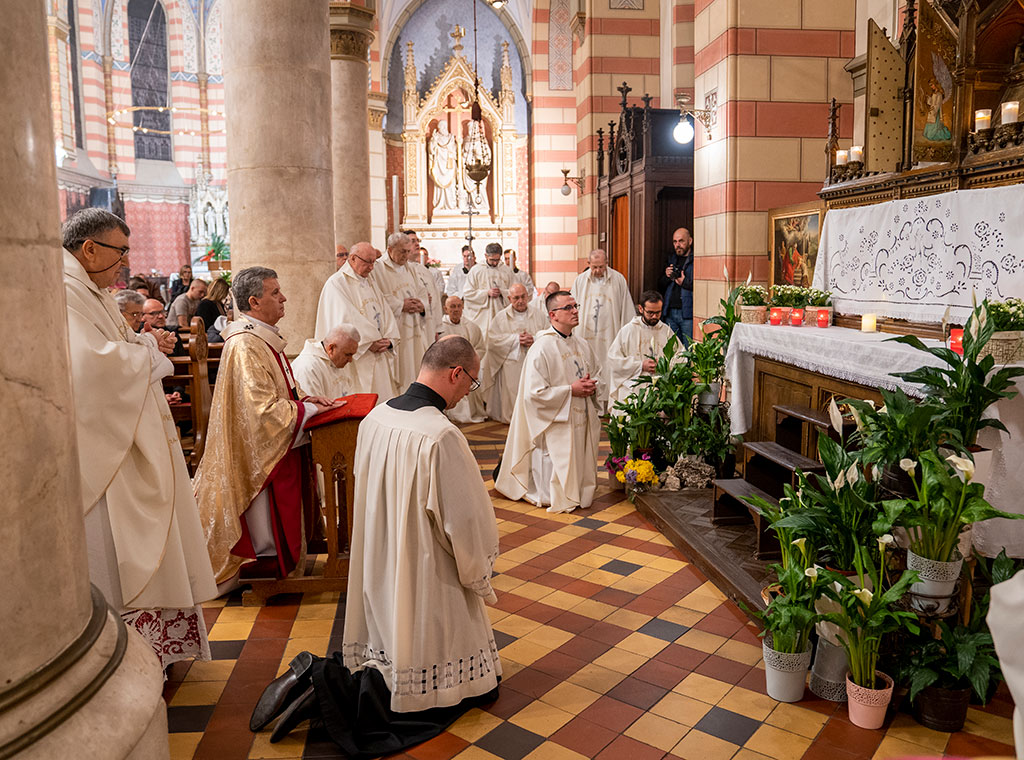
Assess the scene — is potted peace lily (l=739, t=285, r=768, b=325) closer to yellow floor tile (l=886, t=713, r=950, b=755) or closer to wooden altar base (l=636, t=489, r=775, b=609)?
wooden altar base (l=636, t=489, r=775, b=609)

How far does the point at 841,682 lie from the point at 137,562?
2782 mm

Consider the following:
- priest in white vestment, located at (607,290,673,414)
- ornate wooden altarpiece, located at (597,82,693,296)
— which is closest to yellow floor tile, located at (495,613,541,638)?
priest in white vestment, located at (607,290,673,414)

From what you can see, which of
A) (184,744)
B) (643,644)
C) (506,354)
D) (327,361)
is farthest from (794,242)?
(184,744)

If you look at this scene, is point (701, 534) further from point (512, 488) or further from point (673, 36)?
point (673, 36)

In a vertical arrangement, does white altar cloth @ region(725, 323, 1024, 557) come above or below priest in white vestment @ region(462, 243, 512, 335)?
below

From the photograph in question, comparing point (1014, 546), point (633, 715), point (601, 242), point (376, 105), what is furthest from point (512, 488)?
point (376, 105)

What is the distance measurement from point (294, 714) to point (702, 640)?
1892 mm

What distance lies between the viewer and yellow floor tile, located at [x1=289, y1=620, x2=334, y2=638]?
13.0ft

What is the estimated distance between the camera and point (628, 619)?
408 centimetres

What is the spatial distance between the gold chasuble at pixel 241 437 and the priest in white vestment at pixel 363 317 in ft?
6.64

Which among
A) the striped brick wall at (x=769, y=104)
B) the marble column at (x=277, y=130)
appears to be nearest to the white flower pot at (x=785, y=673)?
the marble column at (x=277, y=130)

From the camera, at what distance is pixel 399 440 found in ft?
9.86

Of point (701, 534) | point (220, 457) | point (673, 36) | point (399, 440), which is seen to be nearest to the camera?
point (399, 440)

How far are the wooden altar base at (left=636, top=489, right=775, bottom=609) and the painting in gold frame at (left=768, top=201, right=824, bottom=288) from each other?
193 centimetres
